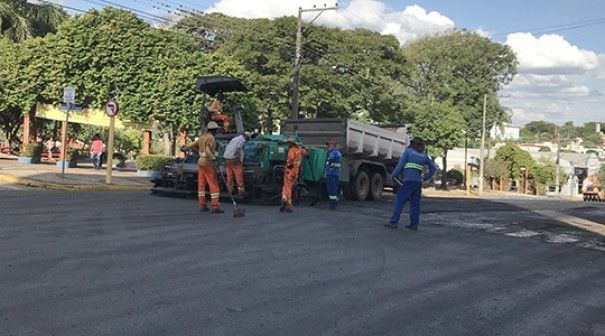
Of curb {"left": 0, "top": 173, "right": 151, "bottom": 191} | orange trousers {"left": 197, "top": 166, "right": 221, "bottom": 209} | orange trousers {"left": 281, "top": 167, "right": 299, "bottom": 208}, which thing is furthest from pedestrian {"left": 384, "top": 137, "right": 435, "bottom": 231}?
curb {"left": 0, "top": 173, "right": 151, "bottom": 191}

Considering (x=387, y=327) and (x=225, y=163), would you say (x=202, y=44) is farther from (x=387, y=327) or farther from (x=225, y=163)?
(x=387, y=327)

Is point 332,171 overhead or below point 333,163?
below

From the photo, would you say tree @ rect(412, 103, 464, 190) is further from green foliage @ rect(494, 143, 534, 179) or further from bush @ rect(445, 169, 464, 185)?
green foliage @ rect(494, 143, 534, 179)

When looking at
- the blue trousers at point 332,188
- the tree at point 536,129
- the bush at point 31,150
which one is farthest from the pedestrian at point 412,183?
the tree at point 536,129

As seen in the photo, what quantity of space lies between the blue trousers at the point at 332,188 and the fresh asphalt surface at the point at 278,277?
8.42ft

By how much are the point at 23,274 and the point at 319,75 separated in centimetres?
2683

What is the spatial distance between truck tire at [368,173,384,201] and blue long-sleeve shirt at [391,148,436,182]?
256 inches

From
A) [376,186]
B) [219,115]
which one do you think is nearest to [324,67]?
[376,186]

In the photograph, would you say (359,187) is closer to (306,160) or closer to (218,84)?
(306,160)

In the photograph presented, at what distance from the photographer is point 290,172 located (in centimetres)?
1280

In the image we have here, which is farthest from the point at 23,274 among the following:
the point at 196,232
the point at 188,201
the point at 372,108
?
the point at 372,108

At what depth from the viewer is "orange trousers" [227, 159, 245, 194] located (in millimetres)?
12891

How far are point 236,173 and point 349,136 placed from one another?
4.41 m

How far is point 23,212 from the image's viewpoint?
33.8ft
